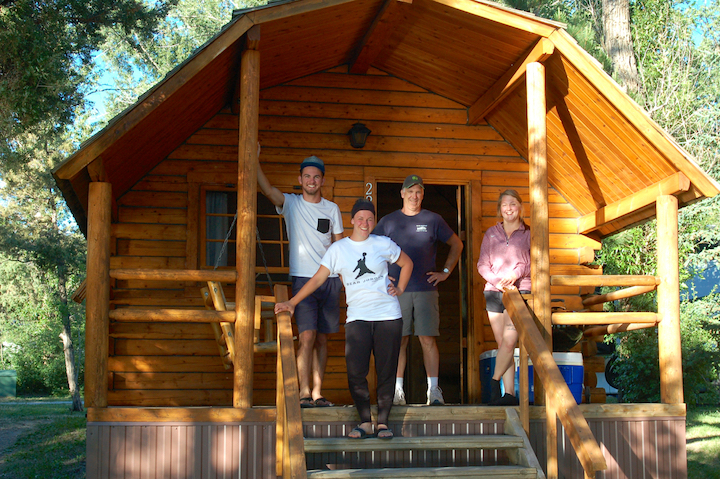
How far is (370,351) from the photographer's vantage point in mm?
4664

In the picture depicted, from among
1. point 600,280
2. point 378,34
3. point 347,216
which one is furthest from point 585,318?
point 378,34

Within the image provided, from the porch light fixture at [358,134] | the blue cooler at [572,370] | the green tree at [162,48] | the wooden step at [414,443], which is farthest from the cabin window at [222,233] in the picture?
the green tree at [162,48]

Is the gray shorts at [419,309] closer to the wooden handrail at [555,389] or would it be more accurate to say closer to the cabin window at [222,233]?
the wooden handrail at [555,389]

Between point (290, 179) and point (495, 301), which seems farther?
point (290, 179)

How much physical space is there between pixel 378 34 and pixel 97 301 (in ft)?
11.3

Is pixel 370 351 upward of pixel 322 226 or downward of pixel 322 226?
downward

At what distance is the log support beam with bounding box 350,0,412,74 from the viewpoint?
5879mm

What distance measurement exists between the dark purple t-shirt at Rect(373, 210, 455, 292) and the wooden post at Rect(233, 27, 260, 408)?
1118 millimetres

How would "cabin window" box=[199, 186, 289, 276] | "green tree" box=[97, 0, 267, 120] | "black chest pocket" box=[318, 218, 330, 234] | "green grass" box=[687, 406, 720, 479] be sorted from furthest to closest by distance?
"green tree" box=[97, 0, 267, 120] → "green grass" box=[687, 406, 720, 479] → "cabin window" box=[199, 186, 289, 276] → "black chest pocket" box=[318, 218, 330, 234]

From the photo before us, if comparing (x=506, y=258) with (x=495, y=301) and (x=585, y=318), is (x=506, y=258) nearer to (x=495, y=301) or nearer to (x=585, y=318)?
(x=495, y=301)

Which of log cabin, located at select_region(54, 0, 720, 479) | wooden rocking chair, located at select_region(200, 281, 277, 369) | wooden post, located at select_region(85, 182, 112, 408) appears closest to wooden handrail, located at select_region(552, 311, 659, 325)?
log cabin, located at select_region(54, 0, 720, 479)

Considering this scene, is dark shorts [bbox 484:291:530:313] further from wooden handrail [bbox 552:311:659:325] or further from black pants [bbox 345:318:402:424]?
black pants [bbox 345:318:402:424]

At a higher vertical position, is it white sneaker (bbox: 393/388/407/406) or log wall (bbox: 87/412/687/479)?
white sneaker (bbox: 393/388/407/406)

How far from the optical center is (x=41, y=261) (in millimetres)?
19359
